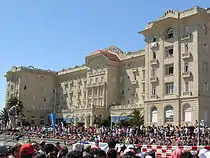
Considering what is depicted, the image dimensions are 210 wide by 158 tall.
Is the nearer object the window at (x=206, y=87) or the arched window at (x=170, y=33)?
the window at (x=206, y=87)

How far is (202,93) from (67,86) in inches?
1817

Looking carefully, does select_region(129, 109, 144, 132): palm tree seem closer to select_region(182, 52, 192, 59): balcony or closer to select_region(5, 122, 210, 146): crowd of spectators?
select_region(182, 52, 192, 59): balcony

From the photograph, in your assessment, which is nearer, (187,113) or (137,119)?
A: (187,113)

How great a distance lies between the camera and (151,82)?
51.9m

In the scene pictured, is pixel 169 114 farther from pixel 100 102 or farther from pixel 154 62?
pixel 100 102

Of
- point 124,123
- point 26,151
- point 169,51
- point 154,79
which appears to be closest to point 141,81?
point 124,123

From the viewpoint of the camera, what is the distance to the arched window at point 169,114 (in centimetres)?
4763

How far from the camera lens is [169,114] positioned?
158 ft

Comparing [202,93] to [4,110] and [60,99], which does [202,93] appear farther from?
[4,110]

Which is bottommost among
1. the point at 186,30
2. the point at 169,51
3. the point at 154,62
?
the point at 154,62

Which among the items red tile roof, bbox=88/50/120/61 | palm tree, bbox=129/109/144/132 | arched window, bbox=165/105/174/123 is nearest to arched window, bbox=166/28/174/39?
arched window, bbox=165/105/174/123

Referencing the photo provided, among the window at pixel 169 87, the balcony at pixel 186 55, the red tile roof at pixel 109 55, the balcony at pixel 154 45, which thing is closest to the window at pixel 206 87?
the balcony at pixel 186 55

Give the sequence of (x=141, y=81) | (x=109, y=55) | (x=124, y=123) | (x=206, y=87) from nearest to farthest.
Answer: (x=206, y=87)
(x=124, y=123)
(x=141, y=81)
(x=109, y=55)

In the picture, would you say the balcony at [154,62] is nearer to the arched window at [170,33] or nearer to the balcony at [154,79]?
the balcony at [154,79]
